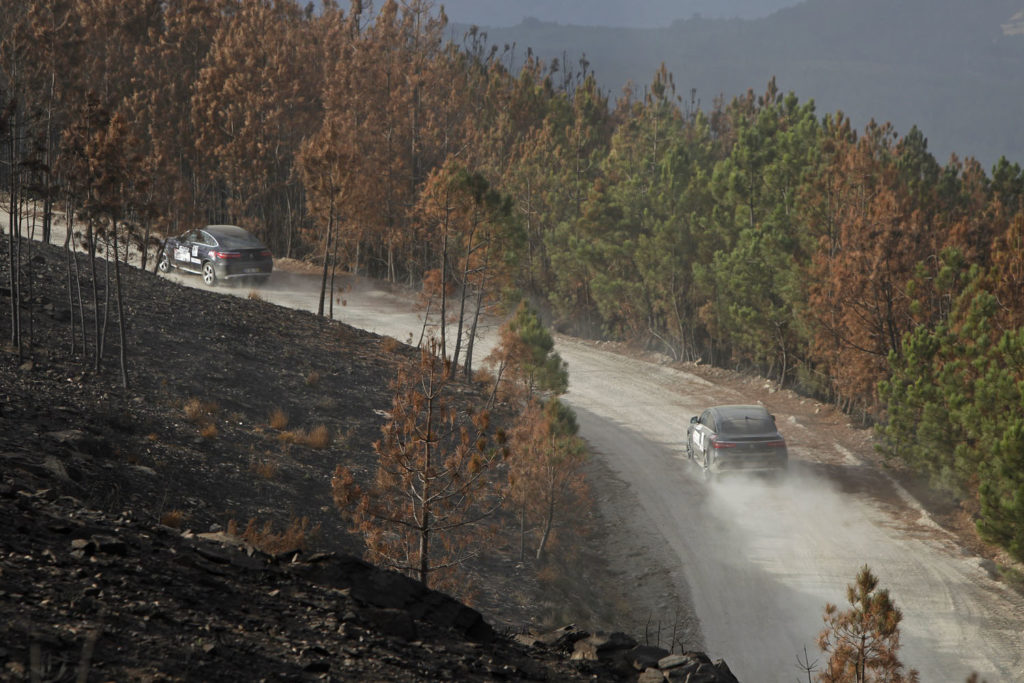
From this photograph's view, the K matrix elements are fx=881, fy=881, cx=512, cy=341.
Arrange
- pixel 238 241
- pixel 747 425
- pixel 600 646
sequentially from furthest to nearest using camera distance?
pixel 238 241, pixel 747 425, pixel 600 646

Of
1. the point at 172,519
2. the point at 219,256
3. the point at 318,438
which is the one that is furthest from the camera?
the point at 219,256

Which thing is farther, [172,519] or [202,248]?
[202,248]

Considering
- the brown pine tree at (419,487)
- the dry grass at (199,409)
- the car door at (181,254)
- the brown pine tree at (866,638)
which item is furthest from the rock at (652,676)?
the car door at (181,254)

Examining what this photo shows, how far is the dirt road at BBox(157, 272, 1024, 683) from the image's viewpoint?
52.0ft

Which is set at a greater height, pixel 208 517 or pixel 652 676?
pixel 652 676

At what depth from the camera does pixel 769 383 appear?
32.3 meters

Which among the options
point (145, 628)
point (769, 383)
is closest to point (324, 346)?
point (769, 383)

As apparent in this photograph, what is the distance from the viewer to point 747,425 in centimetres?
2166

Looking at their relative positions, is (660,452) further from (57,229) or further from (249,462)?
(57,229)

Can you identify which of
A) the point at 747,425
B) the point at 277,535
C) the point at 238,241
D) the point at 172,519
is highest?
the point at 238,241

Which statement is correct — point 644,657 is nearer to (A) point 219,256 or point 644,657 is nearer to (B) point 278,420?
(B) point 278,420

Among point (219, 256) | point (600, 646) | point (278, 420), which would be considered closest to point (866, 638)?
point (600, 646)

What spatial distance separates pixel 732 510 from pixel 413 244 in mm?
26544

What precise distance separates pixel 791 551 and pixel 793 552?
56mm
